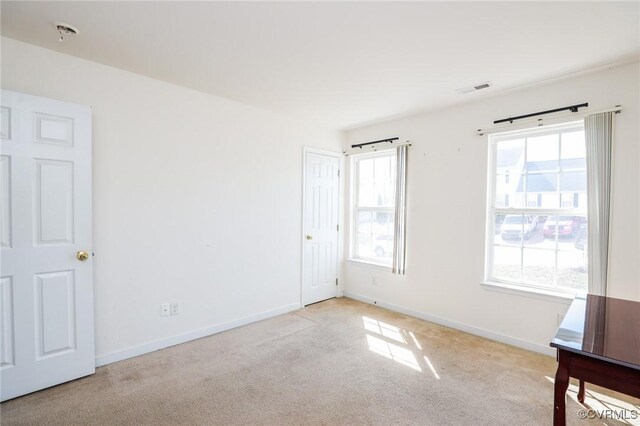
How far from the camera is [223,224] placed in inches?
132

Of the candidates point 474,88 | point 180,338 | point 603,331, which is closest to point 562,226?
point 474,88

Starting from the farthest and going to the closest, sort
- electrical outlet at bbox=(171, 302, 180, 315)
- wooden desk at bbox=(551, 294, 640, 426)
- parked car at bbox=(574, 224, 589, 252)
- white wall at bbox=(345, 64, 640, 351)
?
electrical outlet at bbox=(171, 302, 180, 315)
parked car at bbox=(574, 224, 589, 252)
white wall at bbox=(345, 64, 640, 351)
wooden desk at bbox=(551, 294, 640, 426)

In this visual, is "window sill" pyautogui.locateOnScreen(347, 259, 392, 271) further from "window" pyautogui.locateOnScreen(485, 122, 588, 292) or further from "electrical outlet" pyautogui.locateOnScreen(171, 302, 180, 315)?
"electrical outlet" pyautogui.locateOnScreen(171, 302, 180, 315)

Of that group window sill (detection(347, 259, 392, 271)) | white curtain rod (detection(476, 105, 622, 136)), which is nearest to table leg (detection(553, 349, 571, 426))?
white curtain rod (detection(476, 105, 622, 136))

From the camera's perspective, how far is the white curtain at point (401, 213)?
3.90m

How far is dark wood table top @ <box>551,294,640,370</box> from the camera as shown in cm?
129

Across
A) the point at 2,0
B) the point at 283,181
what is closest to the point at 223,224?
the point at 283,181

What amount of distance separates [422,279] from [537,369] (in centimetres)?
141

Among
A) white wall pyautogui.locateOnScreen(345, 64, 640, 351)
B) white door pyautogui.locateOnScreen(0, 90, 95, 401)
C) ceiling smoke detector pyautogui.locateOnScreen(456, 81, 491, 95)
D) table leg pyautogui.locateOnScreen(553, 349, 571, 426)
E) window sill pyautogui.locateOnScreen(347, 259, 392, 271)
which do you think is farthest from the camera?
window sill pyautogui.locateOnScreen(347, 259, 392, 271)

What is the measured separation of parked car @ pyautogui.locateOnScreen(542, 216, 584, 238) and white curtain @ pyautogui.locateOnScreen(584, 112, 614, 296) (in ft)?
0.71

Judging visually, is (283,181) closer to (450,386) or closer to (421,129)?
(421,129)

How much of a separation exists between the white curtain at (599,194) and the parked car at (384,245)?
213 centimetres

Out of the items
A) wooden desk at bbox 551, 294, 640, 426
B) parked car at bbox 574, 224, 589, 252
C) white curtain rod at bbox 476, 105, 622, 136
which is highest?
white curtain rod at bbox 476, 105, 622, 136

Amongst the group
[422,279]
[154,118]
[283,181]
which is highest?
[154,118]
